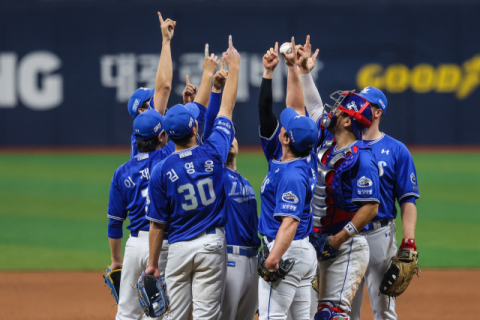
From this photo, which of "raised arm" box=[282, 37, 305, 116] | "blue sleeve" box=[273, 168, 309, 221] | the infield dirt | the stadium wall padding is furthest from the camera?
the stadium wall padding

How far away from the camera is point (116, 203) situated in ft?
13.9

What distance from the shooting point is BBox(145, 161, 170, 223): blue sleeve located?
364 cm

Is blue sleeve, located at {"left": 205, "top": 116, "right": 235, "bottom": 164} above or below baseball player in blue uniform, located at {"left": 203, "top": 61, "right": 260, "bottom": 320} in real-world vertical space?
above

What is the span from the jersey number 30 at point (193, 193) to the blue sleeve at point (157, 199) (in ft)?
0.39

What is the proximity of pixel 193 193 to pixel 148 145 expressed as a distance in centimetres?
73

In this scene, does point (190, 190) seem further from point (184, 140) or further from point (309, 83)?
point (309, 83)

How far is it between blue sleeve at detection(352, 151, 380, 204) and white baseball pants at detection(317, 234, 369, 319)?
341 millimetres

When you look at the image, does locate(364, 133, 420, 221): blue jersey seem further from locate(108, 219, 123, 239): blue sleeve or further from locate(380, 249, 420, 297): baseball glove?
locate(108, 219, 123, 239): blue sleeve

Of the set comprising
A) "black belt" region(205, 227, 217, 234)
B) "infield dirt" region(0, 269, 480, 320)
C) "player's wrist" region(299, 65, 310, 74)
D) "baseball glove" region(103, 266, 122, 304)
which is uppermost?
"player's wrist" region(299, 65, 310, 74)

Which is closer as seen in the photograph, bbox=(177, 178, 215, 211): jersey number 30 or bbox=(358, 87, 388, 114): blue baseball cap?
bbox=(177, 178, 215, 211): jersey number 30

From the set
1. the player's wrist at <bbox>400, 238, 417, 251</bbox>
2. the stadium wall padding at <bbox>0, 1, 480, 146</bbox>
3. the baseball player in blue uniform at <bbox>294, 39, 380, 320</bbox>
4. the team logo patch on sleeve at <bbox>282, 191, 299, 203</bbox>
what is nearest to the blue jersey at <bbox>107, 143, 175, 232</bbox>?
the team logo patch on sleeve at <bbox>282, 191, 299, 203</bbox>

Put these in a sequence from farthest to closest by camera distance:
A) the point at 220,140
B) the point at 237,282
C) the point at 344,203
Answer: the point at 344,203 → the point at 237,282 → the point at 220,140

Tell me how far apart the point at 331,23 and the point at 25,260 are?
13665 mm

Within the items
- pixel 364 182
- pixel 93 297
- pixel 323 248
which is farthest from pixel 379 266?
pixel 93 297
